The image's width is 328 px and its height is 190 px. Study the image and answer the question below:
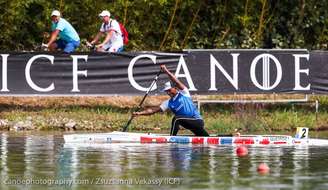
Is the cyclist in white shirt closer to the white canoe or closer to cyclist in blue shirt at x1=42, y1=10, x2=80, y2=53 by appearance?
cyclist in blue shirt at x1=42, y1=10, x2=80, y2=53

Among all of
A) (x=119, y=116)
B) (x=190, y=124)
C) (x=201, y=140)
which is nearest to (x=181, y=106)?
(x=190, y=124)

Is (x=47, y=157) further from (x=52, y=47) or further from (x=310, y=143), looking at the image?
(x=52, y=47)

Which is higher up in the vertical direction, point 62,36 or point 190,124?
point 62,36

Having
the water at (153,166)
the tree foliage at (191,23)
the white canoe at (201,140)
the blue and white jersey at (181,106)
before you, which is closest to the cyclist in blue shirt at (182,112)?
the blue and white jersey at (181,106)

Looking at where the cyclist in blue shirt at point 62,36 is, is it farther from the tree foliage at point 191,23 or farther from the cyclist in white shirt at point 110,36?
the tree foliage at point 191,23

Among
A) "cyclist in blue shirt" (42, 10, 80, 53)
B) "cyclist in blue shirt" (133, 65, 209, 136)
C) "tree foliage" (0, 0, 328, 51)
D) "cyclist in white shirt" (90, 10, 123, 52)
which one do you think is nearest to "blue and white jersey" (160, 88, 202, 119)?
"cyclist in blue shirt" (133, 65, 209, 136)

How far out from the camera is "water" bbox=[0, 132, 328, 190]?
16.0 m

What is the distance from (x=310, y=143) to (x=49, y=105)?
30.3ft

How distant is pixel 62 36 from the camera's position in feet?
97.3

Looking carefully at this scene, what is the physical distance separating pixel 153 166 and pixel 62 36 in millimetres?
11694

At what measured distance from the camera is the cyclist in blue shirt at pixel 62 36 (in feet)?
96.0

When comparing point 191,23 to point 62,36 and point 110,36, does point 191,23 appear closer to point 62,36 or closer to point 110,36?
point 110,36

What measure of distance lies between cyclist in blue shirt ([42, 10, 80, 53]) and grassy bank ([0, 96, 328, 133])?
167 centimetres

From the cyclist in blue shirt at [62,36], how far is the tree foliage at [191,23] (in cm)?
311
